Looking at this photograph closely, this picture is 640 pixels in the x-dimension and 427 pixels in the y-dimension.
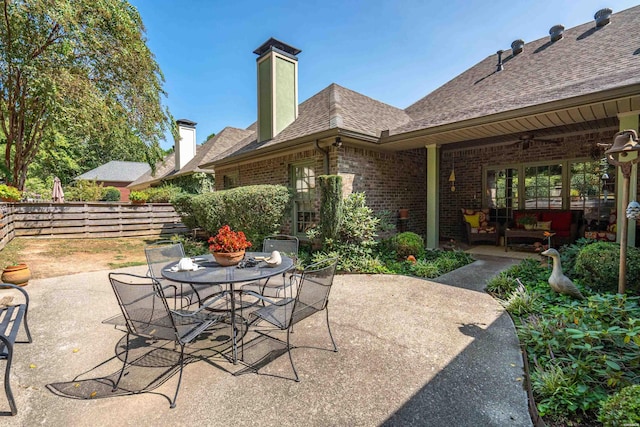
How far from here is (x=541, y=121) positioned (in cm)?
544

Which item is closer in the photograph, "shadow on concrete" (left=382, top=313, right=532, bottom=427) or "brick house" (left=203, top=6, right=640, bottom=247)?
"shadow on concrete" (left=382, top=313, right=532, bottom=427)

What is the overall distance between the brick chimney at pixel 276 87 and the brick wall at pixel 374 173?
114 centimetres

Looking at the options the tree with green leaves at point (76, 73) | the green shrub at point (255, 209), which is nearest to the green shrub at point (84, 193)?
the tree with green leaves at point (76, 73)

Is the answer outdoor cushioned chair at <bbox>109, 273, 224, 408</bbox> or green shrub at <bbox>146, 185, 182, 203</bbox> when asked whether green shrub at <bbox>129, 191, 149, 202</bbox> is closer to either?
green shrub at <bbox>146, 185, 182, 203</bbox>

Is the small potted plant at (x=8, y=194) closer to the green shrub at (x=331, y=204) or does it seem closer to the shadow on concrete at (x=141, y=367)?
the shadow on concrete at (x=141, y=367)

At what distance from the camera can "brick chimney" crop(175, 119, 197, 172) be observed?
1581 centimetres

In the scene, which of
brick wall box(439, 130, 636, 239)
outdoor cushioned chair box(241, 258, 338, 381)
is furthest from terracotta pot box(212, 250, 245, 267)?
brick wall box(439, 130, 636, 239)

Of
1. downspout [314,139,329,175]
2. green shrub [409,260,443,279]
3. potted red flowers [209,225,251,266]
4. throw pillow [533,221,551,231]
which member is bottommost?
green shrub [409,260,443,279]

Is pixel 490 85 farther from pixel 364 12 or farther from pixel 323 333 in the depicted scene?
pixel 323 333

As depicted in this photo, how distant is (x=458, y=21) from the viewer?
7199mm

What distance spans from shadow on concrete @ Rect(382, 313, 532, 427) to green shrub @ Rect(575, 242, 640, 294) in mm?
2146

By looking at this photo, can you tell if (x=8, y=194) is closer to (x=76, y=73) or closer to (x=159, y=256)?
(x=76, y=73)

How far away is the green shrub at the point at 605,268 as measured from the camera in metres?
3.75

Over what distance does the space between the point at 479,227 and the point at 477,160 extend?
233 centimetres
